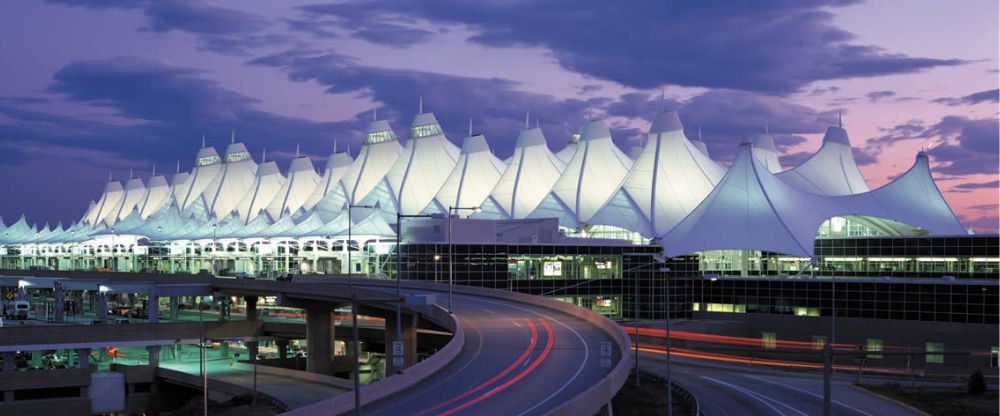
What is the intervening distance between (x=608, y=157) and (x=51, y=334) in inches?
2322

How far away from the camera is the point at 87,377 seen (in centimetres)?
6688

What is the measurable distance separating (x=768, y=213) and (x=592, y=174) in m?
26.5

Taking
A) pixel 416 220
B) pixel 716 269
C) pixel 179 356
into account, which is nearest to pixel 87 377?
pixel 179 356

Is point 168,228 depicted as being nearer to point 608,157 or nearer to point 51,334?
point 608,157

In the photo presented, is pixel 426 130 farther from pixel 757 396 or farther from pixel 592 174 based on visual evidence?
pixel 757 396

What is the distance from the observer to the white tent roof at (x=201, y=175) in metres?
176

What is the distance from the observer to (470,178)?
119375 mm

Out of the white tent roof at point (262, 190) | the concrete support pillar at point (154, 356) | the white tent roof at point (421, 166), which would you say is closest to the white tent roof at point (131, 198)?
the white tent roof at point (262, 190)

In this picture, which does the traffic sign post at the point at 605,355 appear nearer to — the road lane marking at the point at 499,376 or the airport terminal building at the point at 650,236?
the road lane marking at the point at 499,376

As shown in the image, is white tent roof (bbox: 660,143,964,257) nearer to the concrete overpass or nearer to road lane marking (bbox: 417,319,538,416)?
the concrete overpass

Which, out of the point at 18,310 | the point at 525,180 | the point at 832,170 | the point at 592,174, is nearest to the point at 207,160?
the point at 525,180

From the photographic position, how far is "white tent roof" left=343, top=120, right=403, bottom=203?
13175 centimetres

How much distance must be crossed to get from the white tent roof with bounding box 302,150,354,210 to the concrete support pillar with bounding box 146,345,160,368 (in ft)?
217

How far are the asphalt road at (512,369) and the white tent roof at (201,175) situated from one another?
12832 centimetres
